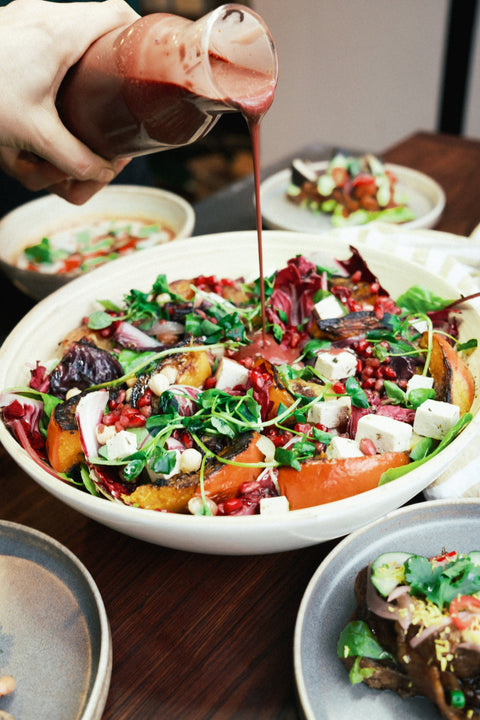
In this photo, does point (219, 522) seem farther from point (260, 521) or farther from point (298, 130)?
point (298, 130)

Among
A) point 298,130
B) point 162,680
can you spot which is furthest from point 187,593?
point 298,130

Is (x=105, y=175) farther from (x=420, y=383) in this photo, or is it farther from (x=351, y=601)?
(x=351, y=601)

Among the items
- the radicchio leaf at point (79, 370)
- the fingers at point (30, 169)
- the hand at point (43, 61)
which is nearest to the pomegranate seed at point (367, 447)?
the radicchio leaf at point (79, 370)

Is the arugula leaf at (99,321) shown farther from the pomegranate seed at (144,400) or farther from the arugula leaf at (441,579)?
the arugula leaf at (441,579)

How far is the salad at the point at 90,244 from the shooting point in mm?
2607

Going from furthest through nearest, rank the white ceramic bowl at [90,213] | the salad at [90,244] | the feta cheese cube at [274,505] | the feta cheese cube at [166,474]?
the white ceramic bowl at [90,213] < the salad at [90,244] < the feta cheese cube at [166,474] < the feta cheese cube at [274,505]

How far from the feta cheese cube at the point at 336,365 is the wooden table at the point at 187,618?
0.43 metres

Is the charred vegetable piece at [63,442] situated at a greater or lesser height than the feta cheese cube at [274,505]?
lesser

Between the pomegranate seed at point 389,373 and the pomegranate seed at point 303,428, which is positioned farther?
the pomegranate seed at point 389,373

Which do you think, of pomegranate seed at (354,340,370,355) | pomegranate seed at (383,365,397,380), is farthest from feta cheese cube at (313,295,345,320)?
pomegranate seed at (383,365,397,380)

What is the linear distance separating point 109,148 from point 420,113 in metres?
6.03

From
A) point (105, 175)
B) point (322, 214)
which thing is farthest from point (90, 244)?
point (322, 214)

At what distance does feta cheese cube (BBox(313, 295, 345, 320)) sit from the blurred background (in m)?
4.79

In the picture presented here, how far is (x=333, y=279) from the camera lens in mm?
2021
